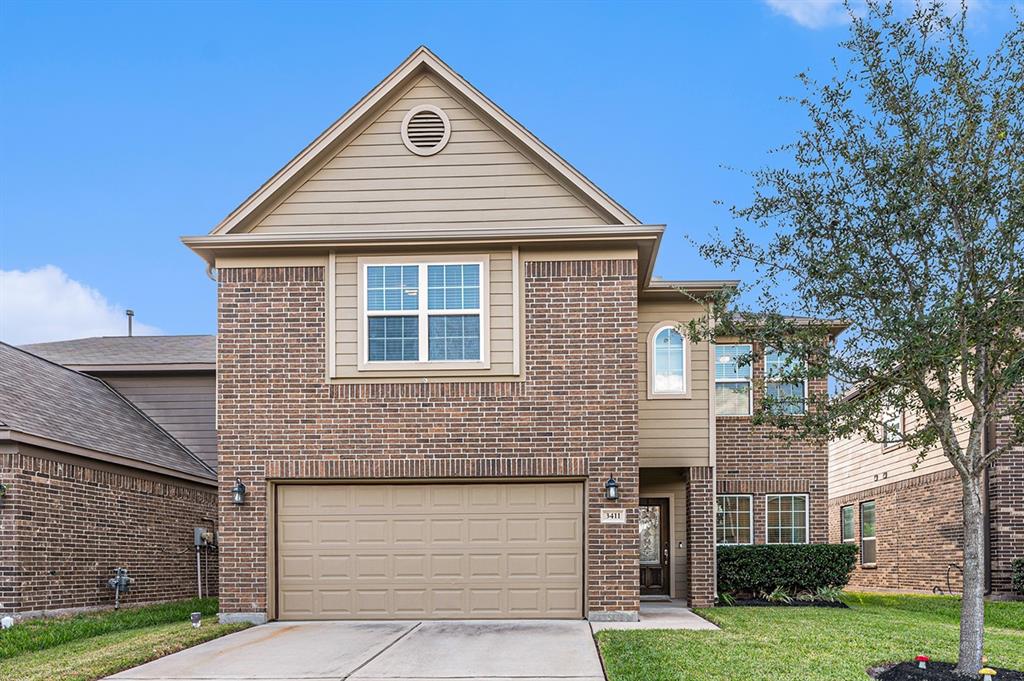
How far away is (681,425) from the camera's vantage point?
16.7 meters

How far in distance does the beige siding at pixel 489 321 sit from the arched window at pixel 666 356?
352 centimetres

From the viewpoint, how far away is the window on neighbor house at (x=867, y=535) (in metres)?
25.2

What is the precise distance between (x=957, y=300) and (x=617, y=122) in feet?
53.8

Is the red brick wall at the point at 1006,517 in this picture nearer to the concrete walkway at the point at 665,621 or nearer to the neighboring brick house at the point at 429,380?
the concrete walkway at the point at 665,621

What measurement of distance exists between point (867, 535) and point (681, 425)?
11.3 m

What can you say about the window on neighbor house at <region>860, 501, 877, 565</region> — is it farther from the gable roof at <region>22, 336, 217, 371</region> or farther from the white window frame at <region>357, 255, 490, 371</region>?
the gable roof at <region>22, 336, 217, 371</region>

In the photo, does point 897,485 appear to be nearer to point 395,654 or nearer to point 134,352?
point 395,654

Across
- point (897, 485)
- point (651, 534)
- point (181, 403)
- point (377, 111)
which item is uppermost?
point (377, 111)

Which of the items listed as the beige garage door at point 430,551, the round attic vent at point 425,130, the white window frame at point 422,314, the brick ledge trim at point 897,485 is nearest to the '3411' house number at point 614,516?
the beige garage door at point 430,551

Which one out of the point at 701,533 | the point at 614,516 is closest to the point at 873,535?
the point at 701,533

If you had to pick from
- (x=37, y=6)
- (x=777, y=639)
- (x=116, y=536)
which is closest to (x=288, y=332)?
(x=116, y=536)

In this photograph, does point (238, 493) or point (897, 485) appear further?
point (897, 485)

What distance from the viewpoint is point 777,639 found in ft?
38.4

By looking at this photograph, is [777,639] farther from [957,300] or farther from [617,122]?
[617,122]
